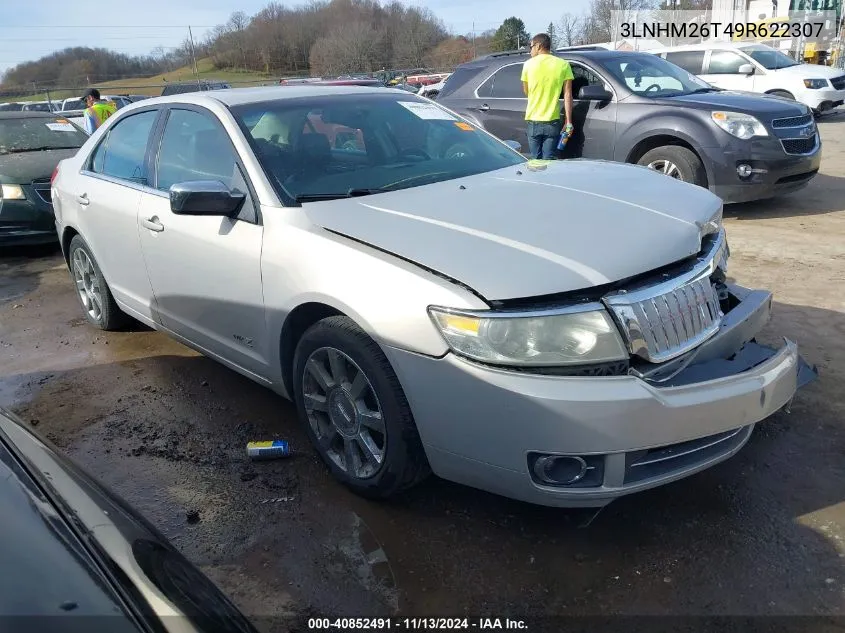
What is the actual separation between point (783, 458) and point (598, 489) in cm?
121

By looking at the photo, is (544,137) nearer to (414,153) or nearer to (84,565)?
(414,153)

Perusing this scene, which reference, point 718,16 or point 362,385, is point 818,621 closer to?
point 362,385

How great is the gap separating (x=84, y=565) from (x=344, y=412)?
159cm

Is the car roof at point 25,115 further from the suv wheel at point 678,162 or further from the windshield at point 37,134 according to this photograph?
the suv wheel at point 678,162

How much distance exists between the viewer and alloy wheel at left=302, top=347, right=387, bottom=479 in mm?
2766

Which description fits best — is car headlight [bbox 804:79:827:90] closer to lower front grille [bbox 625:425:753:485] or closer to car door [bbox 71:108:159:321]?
car door [bbox 71:108:159:321]

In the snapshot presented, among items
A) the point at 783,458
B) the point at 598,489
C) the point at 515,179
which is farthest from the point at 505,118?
the point at 598,489

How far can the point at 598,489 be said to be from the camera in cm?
233

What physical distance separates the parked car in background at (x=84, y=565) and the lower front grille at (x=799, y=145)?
23.8 feet

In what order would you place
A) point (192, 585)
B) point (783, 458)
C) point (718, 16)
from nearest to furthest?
point (192, 585) < point (783, 458) < point (718, 16)

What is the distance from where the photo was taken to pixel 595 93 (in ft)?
24.3

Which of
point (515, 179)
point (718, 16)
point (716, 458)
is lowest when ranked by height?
point (716, 458)

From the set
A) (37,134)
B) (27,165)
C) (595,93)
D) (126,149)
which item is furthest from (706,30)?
(126,149)

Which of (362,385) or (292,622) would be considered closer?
(292,622)
